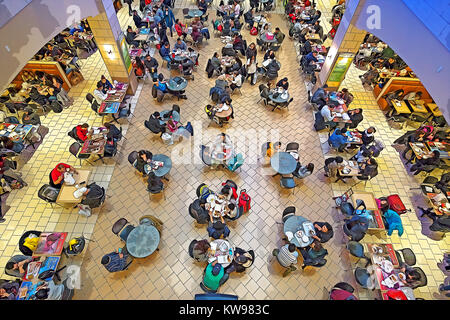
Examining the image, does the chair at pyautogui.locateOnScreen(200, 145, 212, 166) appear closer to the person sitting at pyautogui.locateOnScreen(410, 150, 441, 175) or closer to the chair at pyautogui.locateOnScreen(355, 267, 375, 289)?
the chair at pyautogui.locateOnScreen(355, 267, 375, 289)

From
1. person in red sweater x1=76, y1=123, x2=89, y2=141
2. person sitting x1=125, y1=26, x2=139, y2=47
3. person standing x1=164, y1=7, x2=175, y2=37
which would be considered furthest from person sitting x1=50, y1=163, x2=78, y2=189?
person standing x1=164, y1=7, x2=175, y2=37

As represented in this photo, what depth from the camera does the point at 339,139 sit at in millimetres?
10867

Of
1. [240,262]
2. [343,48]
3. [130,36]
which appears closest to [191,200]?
[240,262]

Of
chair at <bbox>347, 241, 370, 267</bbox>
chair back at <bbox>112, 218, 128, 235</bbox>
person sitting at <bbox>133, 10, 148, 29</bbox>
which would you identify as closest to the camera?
chair at <bbox>347, 241, 370, 267</bbox>

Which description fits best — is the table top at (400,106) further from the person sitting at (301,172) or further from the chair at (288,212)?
the chair at (288,212)

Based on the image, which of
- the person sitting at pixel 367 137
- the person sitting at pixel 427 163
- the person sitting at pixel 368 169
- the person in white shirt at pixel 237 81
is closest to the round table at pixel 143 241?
the person sitting at pixel 368 169

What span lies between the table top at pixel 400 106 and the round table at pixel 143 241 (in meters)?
12.1

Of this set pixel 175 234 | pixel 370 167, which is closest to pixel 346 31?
pixel 370 167

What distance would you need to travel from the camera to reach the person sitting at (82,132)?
1040 centimetres

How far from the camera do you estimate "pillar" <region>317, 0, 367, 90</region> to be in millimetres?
10758

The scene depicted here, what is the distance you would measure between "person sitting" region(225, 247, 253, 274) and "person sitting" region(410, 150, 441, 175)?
785cm

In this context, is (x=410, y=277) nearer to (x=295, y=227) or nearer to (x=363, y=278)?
(x=363, y=278)

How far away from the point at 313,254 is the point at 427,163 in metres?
6.32
